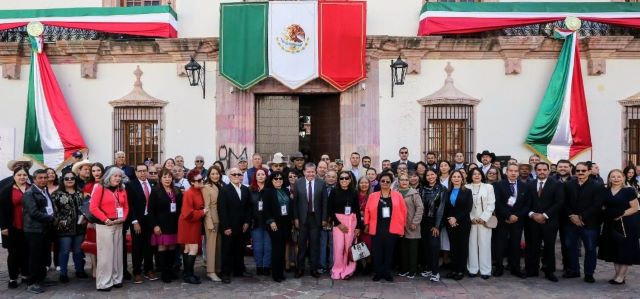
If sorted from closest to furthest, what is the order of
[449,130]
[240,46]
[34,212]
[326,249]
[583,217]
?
[34,212] → [583,217] → [326,249] → [240,46] → [449,130]

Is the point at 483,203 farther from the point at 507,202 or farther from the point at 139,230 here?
the point at 139,230

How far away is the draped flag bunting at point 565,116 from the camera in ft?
36.8

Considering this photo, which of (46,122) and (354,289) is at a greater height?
(46,122)

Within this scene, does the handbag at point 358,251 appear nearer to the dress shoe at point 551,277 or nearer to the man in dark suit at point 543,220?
the man in dark suit at point 543,220

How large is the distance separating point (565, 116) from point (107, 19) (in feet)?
33.9

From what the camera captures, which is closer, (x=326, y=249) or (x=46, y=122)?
(x=326, y=249)

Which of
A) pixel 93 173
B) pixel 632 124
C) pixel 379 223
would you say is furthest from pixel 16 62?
pixel 632 124

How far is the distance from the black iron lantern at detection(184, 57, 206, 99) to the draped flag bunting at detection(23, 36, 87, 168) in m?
2.79

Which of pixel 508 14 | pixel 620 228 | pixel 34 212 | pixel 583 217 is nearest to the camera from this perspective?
pixel 34 212

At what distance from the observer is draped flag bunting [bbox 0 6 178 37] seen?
37.3 ft

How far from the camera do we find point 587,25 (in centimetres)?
1162

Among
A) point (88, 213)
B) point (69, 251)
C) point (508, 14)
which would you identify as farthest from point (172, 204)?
point (508, 14)

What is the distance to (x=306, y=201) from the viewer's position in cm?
697

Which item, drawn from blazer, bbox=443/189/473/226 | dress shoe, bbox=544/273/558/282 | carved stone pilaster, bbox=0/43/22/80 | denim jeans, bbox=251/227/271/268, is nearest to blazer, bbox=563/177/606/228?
dress shoe, bbox=544/273/558/282
